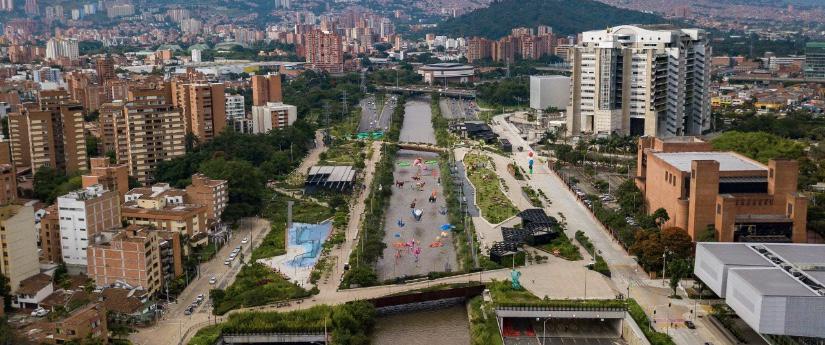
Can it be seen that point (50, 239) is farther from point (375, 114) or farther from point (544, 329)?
point (375, 114)

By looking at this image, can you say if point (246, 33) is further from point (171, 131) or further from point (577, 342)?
point (577, 342)

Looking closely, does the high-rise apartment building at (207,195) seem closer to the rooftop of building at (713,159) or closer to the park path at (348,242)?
the park path at (348,242)

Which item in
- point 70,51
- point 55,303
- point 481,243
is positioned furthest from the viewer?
point 70,51

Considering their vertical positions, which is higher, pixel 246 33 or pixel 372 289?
pixel 246 33

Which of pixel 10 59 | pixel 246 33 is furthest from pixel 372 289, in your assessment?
pixel 246 33

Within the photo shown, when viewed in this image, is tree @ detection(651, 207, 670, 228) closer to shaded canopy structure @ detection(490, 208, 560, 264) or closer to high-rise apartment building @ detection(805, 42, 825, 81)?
shaded canopy structure @ detection(490, 208, 560, 264)

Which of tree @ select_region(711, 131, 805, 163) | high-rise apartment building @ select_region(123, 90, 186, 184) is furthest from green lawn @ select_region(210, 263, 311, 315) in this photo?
tree @ select_region(711, 131, 805, 163)

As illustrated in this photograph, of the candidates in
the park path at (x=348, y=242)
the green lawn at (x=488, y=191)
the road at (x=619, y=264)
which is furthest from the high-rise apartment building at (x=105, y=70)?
the road at (x=619, y=264)
